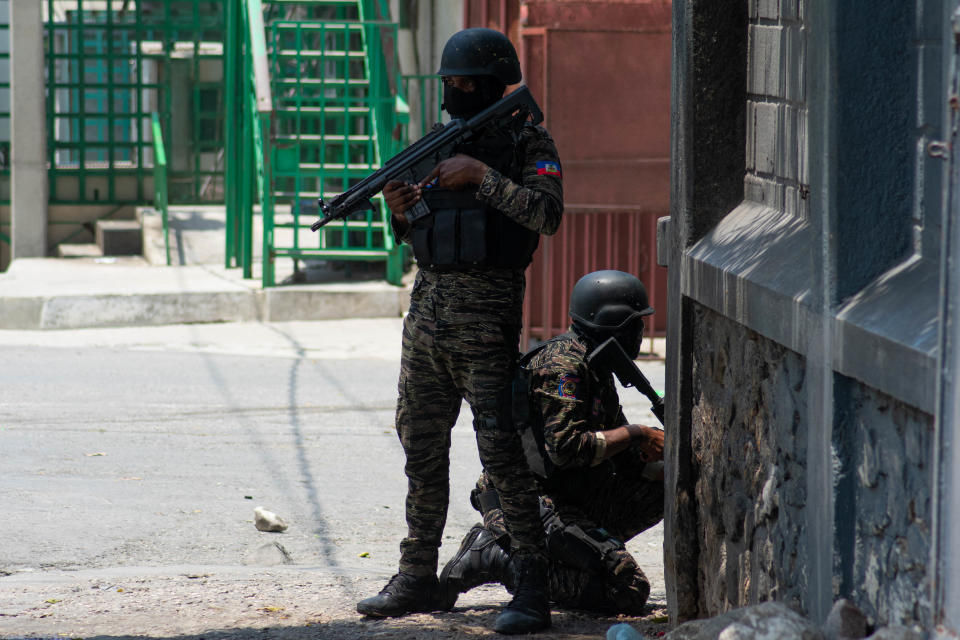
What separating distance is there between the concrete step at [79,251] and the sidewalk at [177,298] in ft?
3.15

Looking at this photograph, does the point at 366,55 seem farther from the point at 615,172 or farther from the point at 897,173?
the point at 897,173

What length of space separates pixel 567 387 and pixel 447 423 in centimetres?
39

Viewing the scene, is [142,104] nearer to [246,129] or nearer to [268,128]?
[246,129]

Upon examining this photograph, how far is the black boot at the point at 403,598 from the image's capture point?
12.9ft

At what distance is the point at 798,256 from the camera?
3002mm

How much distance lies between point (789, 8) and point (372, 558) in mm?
2593

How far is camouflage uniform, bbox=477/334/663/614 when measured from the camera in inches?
157

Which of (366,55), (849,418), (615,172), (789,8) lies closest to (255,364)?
(615,172)

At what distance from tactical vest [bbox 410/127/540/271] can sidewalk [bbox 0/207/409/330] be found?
5973mm

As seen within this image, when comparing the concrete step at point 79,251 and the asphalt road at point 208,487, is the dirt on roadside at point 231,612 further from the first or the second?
the concrete step at point 79,251

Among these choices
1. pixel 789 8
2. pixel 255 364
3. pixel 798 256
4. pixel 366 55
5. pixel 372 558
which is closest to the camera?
pixel 798 256

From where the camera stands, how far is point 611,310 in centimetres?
414

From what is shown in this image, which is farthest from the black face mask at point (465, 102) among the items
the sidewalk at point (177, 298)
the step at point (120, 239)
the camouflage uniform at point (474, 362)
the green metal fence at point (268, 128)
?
the step at point (120, 239)

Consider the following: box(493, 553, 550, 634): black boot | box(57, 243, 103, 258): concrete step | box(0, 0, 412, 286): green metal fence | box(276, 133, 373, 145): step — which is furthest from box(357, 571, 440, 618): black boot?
box(57, 243, 103, 258): concrete step
